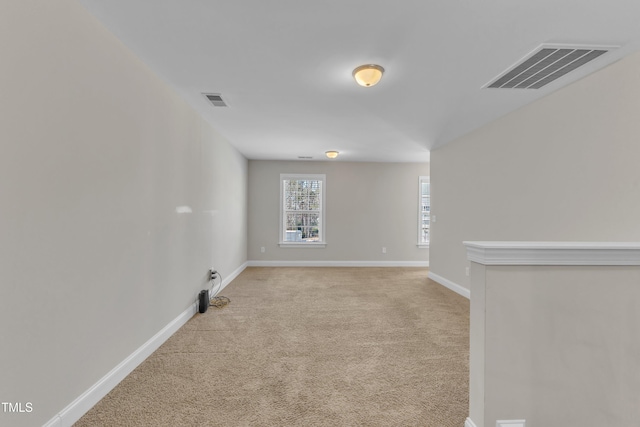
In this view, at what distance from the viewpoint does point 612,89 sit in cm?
227

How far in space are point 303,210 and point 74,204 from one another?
5138 millimetres

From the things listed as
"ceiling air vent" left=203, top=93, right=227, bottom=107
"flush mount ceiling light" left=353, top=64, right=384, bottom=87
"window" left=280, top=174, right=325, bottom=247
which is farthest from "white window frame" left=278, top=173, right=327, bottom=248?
"flush mount ceiling light" left=353, top=64, right=384, bottom=87

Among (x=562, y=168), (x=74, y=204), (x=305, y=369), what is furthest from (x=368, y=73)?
(x=305, y=369)

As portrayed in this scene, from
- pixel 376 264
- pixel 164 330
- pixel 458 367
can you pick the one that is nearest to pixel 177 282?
pixel 164 330

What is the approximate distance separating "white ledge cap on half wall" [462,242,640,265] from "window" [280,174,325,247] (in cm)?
529

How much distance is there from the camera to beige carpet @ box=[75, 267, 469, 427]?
1.68 m

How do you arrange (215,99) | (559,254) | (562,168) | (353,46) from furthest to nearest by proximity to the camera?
(215,99), (562,168), (353,46), (559,254)

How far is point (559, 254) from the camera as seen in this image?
137cm

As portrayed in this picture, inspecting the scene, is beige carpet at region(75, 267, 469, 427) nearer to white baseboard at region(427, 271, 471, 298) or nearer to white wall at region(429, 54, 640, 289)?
white baseboard at region(427, 271, 471, 298)

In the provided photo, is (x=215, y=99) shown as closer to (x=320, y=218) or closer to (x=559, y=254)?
(x=559, y=254)

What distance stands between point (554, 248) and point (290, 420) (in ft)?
5.54

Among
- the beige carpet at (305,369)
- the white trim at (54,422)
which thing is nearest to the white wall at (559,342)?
the beige carpet at (305,369)

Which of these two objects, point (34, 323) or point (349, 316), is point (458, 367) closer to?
point (349, 316)

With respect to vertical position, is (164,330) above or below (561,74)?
below
